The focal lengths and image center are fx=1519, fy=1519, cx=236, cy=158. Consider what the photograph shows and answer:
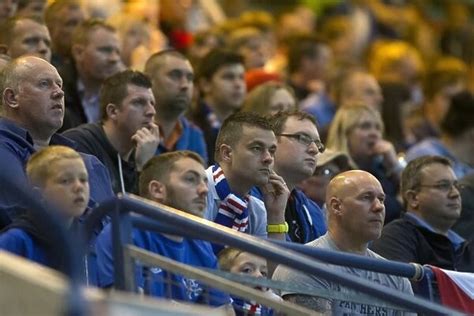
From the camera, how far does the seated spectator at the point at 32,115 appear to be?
806cm

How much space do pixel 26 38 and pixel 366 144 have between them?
263cm

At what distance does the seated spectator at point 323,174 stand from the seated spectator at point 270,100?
0.54m

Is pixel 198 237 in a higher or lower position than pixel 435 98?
lower

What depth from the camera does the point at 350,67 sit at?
49.3 feet

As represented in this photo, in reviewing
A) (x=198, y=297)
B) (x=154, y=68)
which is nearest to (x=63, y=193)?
(x=198, y=297)

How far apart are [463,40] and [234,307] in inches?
464

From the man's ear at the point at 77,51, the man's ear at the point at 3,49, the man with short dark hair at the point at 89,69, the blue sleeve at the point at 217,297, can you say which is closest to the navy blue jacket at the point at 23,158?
the blue sleeve at the point at 217,297

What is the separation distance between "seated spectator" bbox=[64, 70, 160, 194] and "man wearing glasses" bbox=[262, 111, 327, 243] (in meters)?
0.78

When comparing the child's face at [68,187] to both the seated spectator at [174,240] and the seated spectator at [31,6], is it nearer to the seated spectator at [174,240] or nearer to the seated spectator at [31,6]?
the seated spectator at [174,240]

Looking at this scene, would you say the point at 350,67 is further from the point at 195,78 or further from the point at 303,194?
the point at 303,194

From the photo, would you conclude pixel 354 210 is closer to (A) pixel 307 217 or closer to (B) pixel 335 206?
(B) pixel 335 206

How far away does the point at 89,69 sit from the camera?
10.5m

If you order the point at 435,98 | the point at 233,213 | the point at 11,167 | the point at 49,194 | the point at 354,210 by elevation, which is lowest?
the point at 49,194

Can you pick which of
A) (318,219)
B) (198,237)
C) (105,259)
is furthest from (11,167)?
(318,219)
